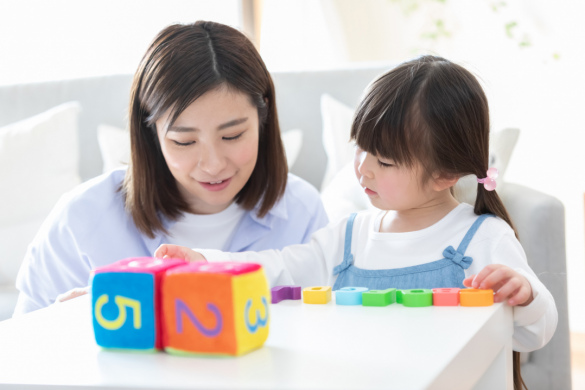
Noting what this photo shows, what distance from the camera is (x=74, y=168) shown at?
198 cm

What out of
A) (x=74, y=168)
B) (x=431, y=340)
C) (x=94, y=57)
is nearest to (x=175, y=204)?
(x=74, y=168)

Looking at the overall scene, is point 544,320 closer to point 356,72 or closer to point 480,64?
point 356,72

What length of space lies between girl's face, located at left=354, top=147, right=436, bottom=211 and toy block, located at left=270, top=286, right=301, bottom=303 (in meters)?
0.28

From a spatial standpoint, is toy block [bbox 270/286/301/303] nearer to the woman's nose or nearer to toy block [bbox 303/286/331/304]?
Result: toy block [bbox 303/286/331/304]

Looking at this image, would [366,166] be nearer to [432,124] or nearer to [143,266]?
[432,124]

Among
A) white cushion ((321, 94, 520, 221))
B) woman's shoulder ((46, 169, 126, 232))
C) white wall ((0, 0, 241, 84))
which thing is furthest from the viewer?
white wall ((0, 0, 241, 84))

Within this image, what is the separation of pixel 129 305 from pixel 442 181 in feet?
2.10

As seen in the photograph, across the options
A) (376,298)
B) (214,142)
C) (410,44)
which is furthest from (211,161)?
(410,44)

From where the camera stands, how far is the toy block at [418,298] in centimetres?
79

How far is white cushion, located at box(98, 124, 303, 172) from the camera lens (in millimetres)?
1914

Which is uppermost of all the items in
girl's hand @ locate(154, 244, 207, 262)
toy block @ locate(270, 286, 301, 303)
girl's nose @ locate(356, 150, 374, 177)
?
girl's nose @ locate(356, 150, 374, 177)

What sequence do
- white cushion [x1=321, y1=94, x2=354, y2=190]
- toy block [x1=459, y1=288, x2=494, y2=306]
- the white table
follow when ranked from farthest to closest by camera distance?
white cushion [x1=321, y1=94, x2=354, y2=190], toy block [x1=459, y1=288, x2=494, y2=306], the white table

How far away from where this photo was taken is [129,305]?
0.61m

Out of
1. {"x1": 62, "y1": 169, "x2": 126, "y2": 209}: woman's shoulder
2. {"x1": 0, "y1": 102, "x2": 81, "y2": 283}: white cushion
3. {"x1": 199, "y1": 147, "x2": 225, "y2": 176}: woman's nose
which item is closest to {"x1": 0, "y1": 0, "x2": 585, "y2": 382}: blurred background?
{"x1": 0, "y1": 102, "x2": 81, "y2": 283}: white cushion
